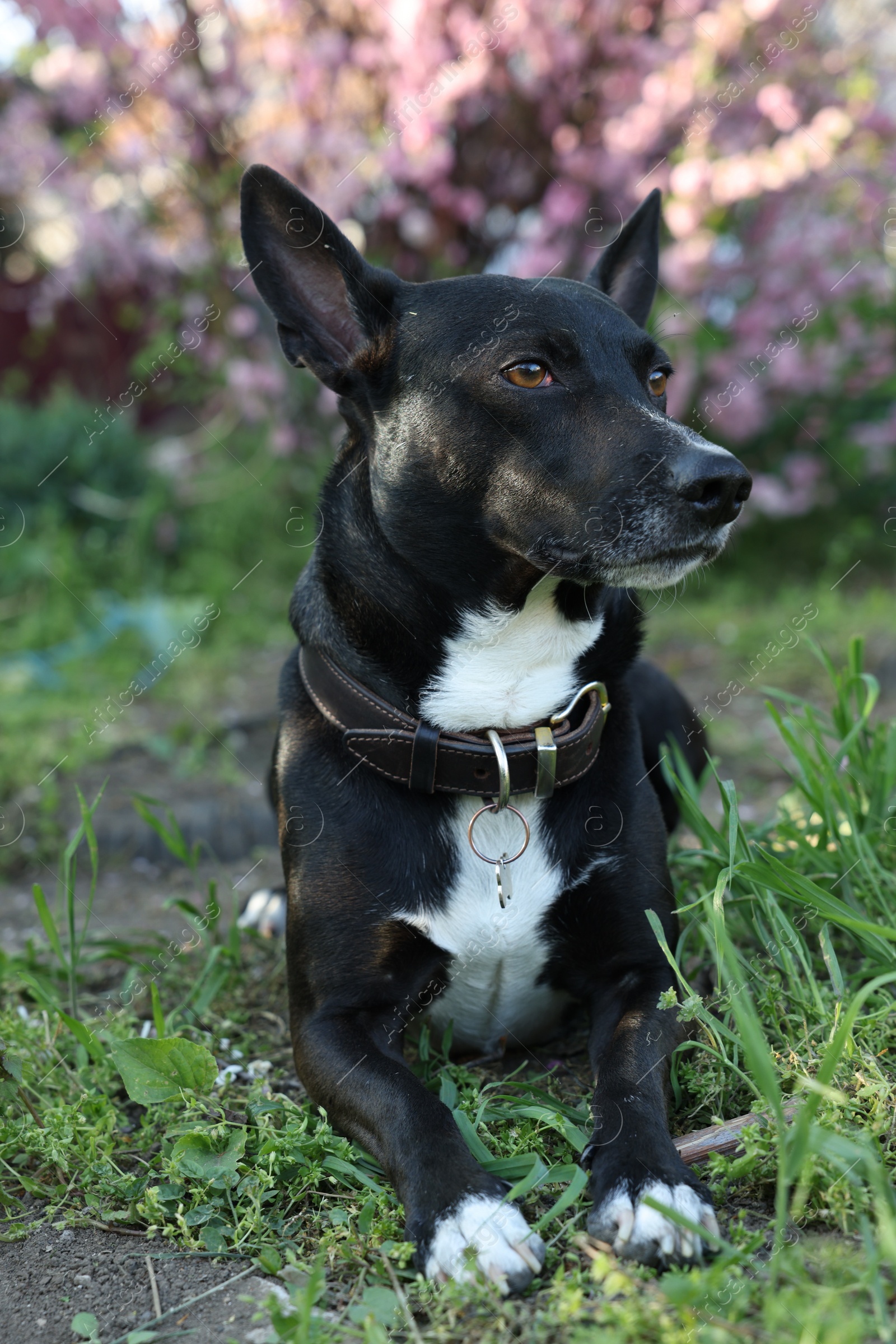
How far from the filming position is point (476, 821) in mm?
1979

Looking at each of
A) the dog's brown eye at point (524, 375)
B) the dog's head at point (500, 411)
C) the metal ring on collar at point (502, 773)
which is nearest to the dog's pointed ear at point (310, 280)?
the dog's head at point (500, 411)

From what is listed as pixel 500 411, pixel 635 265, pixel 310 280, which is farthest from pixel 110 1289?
pixel 635 265

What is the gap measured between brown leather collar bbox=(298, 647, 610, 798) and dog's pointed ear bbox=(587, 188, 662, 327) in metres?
1.22

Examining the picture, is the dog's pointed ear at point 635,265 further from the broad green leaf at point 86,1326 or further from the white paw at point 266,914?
the broad green leaf at point 86,1326

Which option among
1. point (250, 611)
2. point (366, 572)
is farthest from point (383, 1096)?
point (250, 611)

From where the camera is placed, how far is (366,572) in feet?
6.84

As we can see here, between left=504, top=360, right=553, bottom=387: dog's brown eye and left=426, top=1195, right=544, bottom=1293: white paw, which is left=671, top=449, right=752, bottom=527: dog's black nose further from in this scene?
left=426, top=1195, right=544, bottom=1293: white paw

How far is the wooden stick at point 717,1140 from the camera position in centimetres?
162

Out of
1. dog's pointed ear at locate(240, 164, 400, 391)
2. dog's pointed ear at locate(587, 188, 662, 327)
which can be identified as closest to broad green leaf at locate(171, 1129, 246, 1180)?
dog's pointed ear at locate(240, 164, 400, 391)

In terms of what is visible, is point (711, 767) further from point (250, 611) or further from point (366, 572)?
point (250, 611)

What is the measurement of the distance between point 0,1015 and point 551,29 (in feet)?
15.9

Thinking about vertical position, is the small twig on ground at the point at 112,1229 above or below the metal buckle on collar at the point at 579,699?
above

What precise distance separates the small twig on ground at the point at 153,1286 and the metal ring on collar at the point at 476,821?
2.78 ft

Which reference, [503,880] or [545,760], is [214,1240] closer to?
[503,880]
